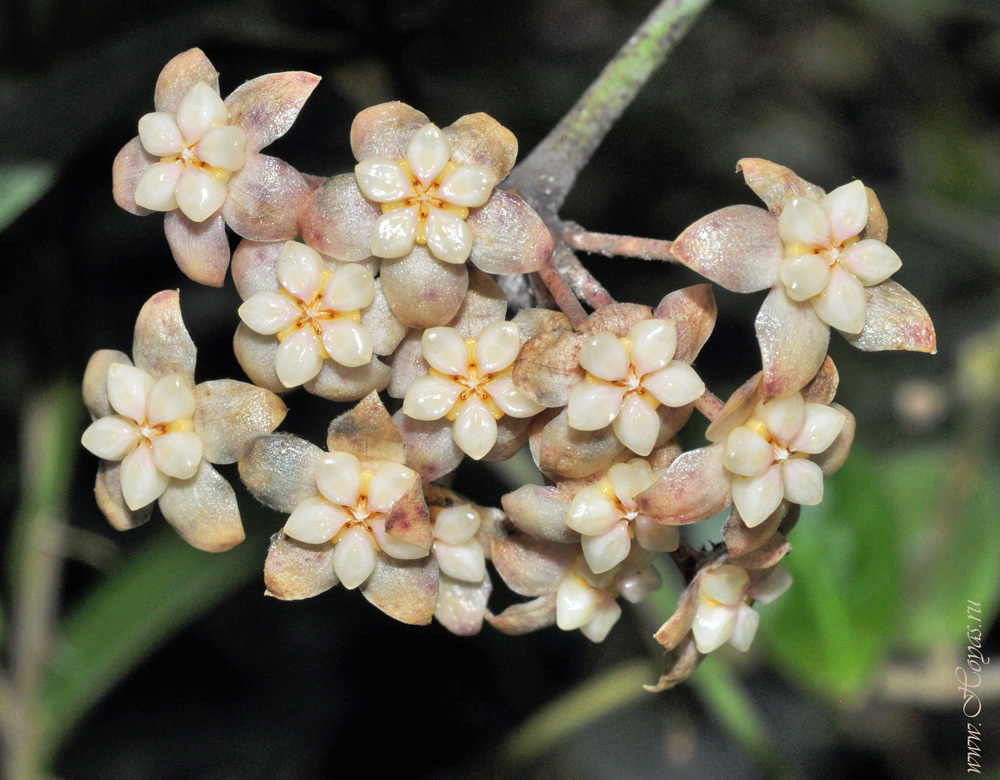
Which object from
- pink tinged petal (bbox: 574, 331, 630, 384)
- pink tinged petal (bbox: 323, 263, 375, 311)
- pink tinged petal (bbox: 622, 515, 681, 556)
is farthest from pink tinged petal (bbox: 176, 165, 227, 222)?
pink tinged petal (bbox: 622, 515, 681, 556)

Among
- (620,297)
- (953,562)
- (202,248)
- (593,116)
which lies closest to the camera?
(202,248)

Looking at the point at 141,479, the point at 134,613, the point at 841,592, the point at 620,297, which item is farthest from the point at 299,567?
the point at 620,297

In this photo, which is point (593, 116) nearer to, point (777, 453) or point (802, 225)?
point (802, 225)

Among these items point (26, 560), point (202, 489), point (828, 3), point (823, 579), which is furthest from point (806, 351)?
point (828, 3)

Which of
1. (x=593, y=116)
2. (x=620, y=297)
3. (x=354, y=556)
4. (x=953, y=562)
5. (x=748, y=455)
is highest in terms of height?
(x=593, y=116)

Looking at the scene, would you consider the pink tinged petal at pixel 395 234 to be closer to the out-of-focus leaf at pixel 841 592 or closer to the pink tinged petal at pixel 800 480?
the pink tinged petal at pixel 800 480

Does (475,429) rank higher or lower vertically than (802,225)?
lower
